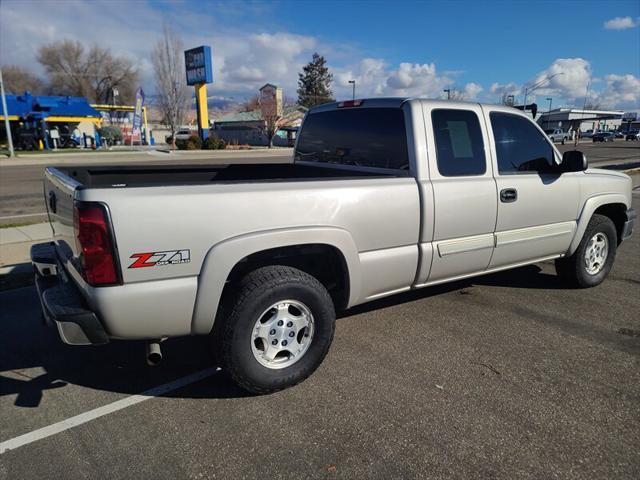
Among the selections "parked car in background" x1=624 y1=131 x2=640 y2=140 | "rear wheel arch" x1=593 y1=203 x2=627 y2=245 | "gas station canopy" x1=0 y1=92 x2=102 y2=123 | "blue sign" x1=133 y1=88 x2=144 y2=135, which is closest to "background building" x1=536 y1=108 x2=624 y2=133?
"parked car in background" x1=624 y1=131 x2=640 y2=140

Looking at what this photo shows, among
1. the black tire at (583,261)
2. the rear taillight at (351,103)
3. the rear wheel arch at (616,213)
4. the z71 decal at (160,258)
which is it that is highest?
the rear taillight at (351,103)

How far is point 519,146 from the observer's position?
4273mm

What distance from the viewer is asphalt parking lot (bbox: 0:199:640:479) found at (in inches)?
96.3

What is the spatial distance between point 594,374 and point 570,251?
1784 mm

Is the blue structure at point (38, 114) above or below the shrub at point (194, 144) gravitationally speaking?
above

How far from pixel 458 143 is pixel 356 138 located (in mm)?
891

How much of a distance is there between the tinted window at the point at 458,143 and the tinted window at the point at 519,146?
0.23 m

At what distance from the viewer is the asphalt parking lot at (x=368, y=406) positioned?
2.45 metres

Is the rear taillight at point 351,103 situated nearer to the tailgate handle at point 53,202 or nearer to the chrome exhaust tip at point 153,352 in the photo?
the tailgate handle at point 53,202

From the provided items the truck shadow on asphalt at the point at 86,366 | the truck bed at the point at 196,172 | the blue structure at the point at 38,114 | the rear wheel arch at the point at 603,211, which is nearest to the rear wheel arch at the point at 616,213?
the rear wheel arch at the point at 603,211

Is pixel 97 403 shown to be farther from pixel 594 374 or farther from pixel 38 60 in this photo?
pixel 38 60

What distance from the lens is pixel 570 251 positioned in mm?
4762

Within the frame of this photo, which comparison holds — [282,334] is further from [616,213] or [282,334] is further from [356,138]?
[616,213]

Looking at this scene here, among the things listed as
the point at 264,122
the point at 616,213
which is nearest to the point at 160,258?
the point at 616,213
